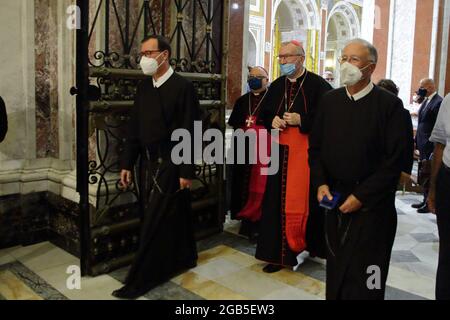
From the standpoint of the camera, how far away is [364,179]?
2.47 meters

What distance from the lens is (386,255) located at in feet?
8.11

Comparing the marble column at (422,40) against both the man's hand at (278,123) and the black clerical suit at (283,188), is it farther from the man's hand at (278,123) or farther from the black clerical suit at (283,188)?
the man's hand at (278,123)

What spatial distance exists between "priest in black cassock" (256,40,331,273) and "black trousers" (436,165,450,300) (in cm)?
111

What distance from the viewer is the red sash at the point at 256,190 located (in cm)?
448

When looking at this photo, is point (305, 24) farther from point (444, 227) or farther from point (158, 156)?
point (444, 227)

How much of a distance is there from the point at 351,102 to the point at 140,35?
Result: 207 centimetres

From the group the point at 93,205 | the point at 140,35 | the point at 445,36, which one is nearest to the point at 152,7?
the point at 140,35

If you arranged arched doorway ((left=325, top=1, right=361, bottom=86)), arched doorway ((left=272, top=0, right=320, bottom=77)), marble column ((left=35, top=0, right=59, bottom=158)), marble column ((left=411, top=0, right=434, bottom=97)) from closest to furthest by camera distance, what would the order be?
marble column ((left=35, top=0, right=59, bottom=158)), marble column ((left=411, top=0, right=434, bottom=97)), arched doorway ((left=272, top=0, right=320, bottom=77)), arched doorway ((left=325, top=1, right=361, bottom=86))

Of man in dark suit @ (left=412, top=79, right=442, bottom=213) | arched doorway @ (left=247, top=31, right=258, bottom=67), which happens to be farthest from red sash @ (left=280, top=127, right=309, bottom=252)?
arched doorway @ (left=247, top=31, right=258, bottom=67)

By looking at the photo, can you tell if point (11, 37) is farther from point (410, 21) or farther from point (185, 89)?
point (410, 21)

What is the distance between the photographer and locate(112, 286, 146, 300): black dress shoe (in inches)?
123

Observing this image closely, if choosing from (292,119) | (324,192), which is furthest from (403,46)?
(324,192)

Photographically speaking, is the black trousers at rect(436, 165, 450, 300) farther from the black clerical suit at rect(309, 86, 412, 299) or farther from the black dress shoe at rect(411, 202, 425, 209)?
the black dress shoe at rect(411, 202, 425, 209)

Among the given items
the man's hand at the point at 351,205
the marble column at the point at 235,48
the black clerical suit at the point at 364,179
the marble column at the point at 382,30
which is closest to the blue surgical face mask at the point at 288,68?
the black clerical suit at the point at 364,179
